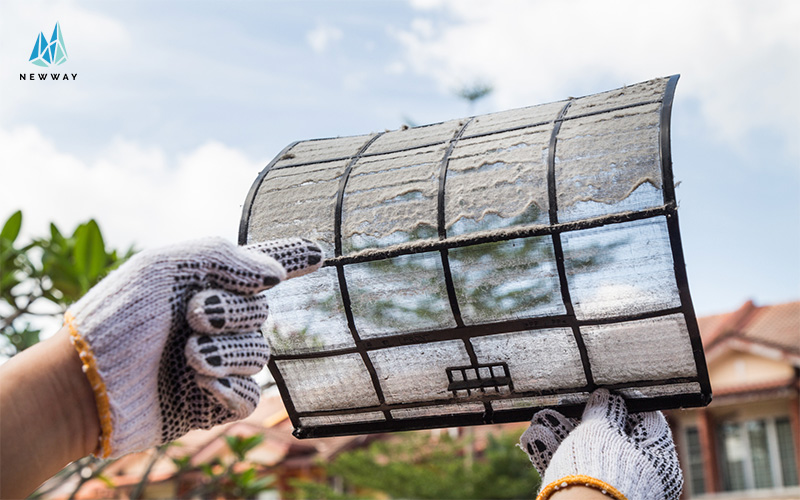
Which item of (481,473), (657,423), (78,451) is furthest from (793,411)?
(78,451)

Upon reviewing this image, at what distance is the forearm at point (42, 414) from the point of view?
80 centimetres

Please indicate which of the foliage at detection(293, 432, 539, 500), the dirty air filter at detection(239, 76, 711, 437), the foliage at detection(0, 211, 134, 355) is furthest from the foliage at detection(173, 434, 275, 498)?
the foliage at detection(293, 432, 539, 500)

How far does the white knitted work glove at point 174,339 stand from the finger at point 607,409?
1.73ft

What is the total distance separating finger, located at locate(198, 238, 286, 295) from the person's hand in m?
0.51

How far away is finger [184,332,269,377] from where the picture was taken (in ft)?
2.93

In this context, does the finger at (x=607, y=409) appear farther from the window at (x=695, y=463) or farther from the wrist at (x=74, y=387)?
the window at (x=695, y=463)

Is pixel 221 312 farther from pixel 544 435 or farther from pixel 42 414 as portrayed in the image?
pixel 544 435

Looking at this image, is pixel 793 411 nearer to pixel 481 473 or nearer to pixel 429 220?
pixel 481 473

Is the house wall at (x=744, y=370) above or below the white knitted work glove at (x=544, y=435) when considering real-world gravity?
below

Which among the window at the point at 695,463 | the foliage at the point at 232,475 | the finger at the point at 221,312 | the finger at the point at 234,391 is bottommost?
the window at the point at 695,463

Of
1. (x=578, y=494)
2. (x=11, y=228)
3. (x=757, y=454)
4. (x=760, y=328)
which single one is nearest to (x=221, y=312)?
(x=578, y=494)

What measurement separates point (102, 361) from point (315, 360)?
507 millimetres

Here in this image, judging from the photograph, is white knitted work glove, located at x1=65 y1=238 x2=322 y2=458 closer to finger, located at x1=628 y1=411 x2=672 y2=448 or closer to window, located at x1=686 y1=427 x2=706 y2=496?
finger, located at x1=628 y1=411 x2=672 y2=448

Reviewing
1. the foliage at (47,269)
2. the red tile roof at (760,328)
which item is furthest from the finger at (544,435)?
the red tile roof at (760,328)
